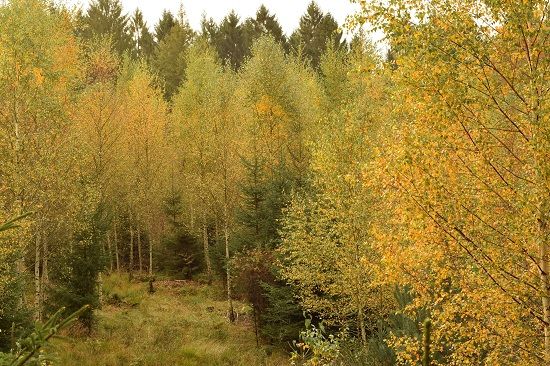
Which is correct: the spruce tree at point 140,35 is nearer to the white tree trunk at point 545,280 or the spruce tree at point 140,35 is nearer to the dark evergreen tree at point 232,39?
the dark evergreen tree at point 232,39

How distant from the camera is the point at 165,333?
1884cm

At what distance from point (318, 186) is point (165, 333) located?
8.30 meters

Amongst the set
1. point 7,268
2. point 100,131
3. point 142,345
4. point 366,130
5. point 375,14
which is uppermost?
point 100,131

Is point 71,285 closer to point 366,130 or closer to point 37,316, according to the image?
point 37,316

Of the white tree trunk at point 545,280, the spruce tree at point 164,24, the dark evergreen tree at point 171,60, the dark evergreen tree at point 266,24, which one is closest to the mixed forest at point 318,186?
the white tree trunk at point 545,280

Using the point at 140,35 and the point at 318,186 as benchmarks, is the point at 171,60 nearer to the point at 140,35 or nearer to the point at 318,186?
the point at 140,35

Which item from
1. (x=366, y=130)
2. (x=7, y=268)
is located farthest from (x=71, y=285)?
(x=366, y=130)

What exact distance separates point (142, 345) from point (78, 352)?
88.0 inches

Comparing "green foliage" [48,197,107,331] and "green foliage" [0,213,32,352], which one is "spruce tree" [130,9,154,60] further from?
"green foliage" [0,213,32,352]

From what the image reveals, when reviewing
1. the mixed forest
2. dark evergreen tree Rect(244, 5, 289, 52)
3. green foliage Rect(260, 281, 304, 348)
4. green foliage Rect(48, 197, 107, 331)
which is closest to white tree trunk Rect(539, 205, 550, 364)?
the mixed forest

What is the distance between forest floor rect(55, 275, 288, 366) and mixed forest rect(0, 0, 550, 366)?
2.10 ft

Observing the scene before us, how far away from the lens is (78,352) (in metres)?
15.4

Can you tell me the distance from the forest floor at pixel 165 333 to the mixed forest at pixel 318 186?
64 centimetres

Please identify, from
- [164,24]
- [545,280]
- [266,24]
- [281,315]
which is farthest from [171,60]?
[545,280]
